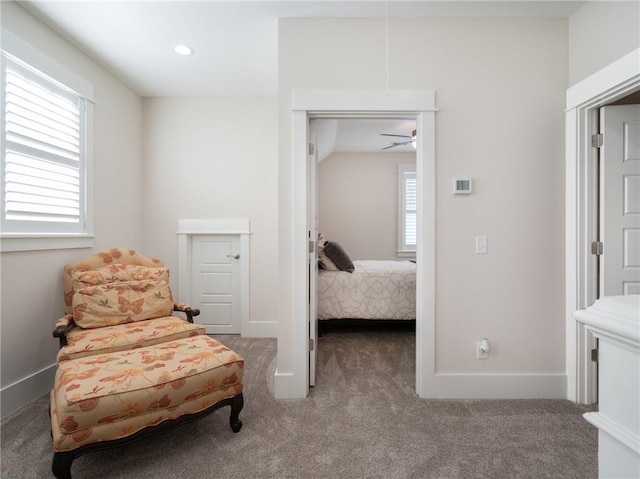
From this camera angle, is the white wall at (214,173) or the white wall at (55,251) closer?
the white wall at (55,251)

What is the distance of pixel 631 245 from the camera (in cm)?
216

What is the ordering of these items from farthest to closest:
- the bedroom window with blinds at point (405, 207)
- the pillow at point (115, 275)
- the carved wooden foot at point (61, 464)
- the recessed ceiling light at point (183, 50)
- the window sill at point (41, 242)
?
the bedroom window with blinds at point (405, 207) < the recessed ceiling light at point (183, 50) < the pillow at point (115, 275) < the window sill at point (41, 242) < the carved wooden foot at point (61, 464)

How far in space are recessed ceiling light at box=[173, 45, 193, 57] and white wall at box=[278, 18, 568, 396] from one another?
0.93 meters

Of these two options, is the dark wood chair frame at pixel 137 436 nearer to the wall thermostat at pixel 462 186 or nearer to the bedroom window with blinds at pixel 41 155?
the bedroom window with blinds at pixel 41 155

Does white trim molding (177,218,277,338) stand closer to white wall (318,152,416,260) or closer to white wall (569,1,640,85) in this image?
white wall (318,152,416,260)

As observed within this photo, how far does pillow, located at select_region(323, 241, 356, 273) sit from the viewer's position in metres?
3.87

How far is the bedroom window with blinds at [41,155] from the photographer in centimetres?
219

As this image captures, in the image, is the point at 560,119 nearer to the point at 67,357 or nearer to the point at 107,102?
the point at 67,357

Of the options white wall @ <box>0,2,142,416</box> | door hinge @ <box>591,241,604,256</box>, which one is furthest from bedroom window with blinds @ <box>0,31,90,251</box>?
door hinge @ <box>591,241,604,256</box>

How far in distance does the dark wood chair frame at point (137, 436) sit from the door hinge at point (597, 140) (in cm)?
291

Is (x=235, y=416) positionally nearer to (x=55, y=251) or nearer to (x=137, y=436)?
(x=137, y=436)

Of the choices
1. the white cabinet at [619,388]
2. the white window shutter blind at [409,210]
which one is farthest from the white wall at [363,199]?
the white cabinet at [619,388]

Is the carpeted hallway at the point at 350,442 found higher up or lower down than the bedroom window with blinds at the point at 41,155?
lower down

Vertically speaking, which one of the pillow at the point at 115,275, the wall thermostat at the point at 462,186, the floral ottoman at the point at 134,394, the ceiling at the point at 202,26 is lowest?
the floral ottoman at the point at 134,394
